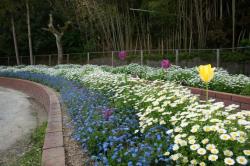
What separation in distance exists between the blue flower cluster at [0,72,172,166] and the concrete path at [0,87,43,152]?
5.42ft

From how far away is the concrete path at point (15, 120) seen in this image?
17.8 ft

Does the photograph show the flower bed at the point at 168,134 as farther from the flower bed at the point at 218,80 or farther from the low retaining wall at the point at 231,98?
the flower bed at the point at 218,80

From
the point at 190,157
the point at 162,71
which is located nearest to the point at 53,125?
the point at 190,157

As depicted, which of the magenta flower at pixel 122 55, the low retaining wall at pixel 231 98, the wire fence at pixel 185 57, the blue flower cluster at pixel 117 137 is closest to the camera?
the blue flower cluster at pixel 117 137

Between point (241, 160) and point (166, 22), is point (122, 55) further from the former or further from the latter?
point (241, 160)

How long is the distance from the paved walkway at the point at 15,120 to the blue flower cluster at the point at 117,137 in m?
1.66

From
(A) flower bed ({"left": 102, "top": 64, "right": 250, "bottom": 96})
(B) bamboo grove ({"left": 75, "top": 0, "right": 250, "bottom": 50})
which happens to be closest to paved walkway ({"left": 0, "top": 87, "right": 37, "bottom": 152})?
(A) flower bed ({"left": 102, "top": 64, "right": 250, "bottom": 96})

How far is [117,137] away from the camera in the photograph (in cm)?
282

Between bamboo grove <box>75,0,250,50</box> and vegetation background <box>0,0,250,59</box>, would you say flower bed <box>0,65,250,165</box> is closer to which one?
vegetation background <box>0,0,250,59</box>

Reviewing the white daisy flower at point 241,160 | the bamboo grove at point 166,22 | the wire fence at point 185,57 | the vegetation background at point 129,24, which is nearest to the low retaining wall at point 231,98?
the white daisy flower at point 241,160

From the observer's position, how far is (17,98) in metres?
10.5

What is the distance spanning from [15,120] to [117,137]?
192 inches

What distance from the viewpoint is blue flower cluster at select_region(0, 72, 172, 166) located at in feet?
7.34

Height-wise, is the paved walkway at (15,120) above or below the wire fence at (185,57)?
below
